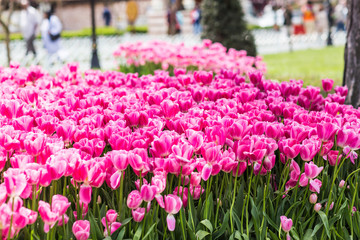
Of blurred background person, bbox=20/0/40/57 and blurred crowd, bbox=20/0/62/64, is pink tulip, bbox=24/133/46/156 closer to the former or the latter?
blurred crowd, bbox=20/0/62/64

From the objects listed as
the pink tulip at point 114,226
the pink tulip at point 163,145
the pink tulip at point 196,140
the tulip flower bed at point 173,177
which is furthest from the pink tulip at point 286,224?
the pink tulip at point 114,226

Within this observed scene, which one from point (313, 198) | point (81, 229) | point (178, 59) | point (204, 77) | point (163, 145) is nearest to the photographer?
point (81, 229)

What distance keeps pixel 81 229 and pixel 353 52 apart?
4.67m

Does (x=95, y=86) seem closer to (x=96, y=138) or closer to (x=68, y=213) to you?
(x=96, y=138)

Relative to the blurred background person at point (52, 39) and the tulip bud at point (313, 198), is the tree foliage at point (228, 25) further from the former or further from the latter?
the tulip bud at point (313, 198)

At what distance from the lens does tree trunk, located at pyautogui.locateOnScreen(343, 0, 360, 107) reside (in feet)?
19.1

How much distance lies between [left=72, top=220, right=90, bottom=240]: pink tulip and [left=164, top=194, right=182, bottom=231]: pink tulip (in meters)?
0.34

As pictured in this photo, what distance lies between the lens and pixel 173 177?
2596mm

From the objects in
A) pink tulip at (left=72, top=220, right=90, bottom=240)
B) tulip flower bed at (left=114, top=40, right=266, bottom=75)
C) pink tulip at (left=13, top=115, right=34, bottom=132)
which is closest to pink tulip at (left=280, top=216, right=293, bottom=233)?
pink tulip at (left=72, top=220, right=90, bottom=240)

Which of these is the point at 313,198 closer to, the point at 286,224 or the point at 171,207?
the point at 286,224

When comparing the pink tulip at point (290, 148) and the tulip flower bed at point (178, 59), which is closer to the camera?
the pink tulip at point (290, 148)

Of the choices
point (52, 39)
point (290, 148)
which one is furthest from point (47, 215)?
point (52, 39)

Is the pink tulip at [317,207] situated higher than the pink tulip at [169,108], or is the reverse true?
the pink tulip at [169,108]

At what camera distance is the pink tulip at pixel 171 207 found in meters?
2.20
